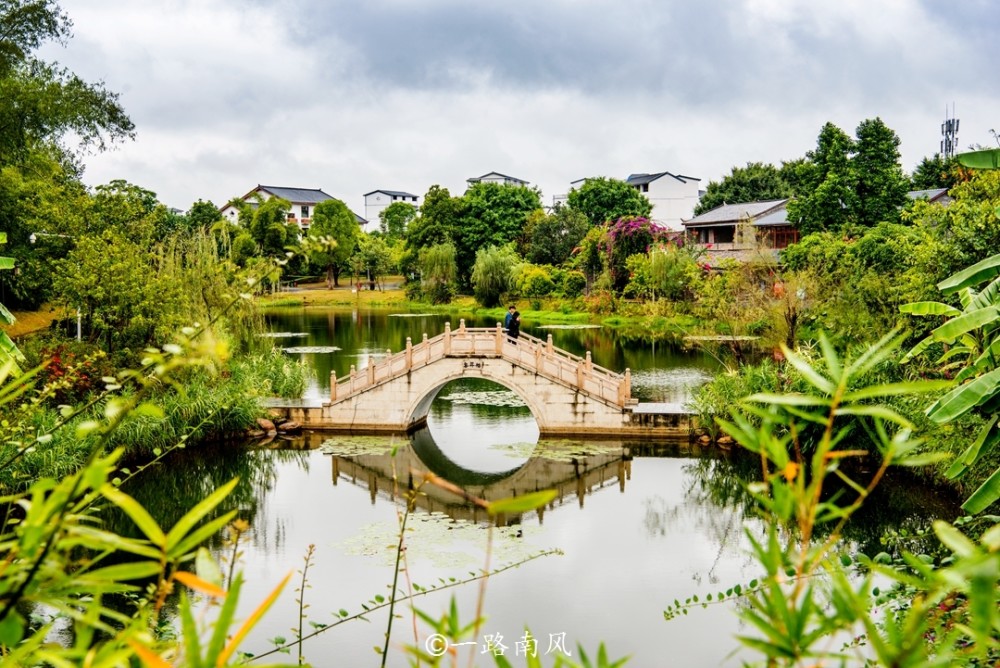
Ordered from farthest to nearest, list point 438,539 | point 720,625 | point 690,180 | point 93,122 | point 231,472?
1. point 690,180
2. point 93,122
3. point 231,472
4. point 438,539
5. point 720,625

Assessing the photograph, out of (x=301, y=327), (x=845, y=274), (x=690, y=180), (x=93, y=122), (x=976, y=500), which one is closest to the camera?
(x=976, y=500)

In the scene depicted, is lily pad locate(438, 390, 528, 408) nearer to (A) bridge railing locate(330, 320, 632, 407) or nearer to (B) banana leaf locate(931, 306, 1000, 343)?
(A) bridge railing locate(330, 320, 632, 407)

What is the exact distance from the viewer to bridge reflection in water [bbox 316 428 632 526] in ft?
46.3

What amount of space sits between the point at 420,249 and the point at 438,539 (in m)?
36.8

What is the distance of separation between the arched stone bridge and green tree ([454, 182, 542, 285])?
29.5 m

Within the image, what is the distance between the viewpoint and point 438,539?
11977 mm

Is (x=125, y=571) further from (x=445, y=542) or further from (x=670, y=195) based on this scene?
(x=670, y=195)

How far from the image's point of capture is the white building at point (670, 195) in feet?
188

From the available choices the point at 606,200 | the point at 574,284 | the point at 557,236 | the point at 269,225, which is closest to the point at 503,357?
the point at 574,284

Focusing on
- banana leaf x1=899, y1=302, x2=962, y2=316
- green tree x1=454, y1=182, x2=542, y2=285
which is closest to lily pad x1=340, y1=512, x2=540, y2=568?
banana leaf x1=899, y1=302, x2=962, y2=316

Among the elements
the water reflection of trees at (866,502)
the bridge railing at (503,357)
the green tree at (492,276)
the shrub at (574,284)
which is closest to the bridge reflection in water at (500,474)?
the bridge railing at (503,357)

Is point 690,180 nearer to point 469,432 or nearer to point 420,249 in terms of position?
point 420,249

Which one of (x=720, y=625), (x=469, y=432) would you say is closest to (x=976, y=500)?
(x=720, y=625)

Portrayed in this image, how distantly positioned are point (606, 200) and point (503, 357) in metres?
31.0
